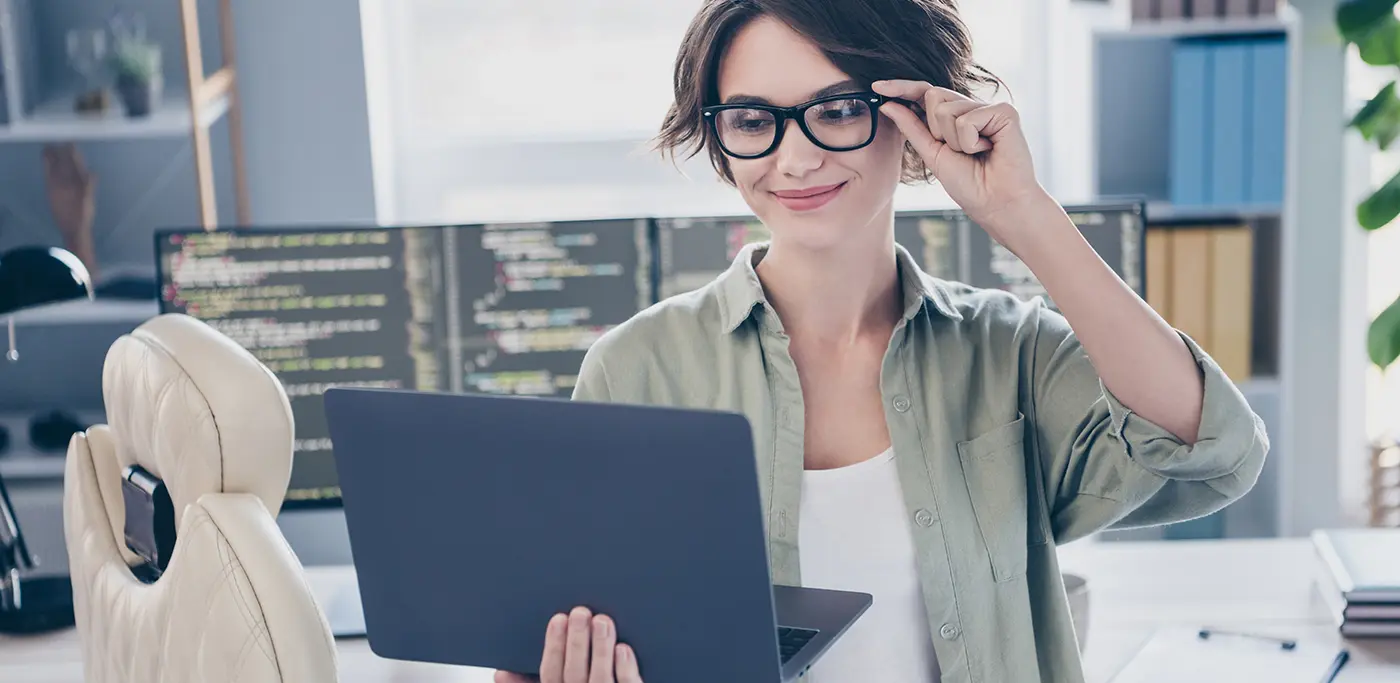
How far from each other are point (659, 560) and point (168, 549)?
1.42 ft

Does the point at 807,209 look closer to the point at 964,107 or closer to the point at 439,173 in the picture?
the point at 964,107

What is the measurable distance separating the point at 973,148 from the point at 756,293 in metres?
0.24

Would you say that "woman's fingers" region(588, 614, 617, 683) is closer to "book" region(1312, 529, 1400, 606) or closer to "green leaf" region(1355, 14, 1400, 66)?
"book" region(1312, 529, 1400, 606)

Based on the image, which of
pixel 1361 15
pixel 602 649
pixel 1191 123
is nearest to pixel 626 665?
pixel 602 649

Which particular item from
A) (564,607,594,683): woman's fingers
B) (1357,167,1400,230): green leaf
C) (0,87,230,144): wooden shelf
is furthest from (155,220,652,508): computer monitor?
(1357,167,1400,230): green leaf

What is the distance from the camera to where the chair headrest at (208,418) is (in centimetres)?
105

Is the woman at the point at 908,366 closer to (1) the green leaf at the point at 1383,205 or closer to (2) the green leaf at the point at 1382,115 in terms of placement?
(1) the green leaf at the point at 1383,205

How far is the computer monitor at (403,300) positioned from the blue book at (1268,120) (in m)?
1.47

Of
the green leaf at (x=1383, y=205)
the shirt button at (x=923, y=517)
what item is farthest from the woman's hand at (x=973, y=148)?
the green leaf at (x=1383, y=205)

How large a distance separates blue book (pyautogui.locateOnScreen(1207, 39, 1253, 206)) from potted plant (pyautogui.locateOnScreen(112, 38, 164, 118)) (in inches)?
82.1

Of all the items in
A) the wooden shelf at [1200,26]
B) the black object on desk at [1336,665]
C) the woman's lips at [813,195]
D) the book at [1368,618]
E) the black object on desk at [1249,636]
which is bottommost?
the black object on desk at [1336,665]

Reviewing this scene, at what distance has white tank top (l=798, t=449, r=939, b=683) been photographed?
46.1 inches

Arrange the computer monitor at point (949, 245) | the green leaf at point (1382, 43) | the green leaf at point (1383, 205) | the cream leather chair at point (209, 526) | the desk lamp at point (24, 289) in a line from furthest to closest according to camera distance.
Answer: the green leaf at point (1382, 43) < the green leaf at point (1383, 205) < the computer monitor at point (949, 245) < the desk lamp at point (24, 289) < the cream leather chair at point (209, 526)

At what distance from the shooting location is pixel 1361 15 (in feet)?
6.93
